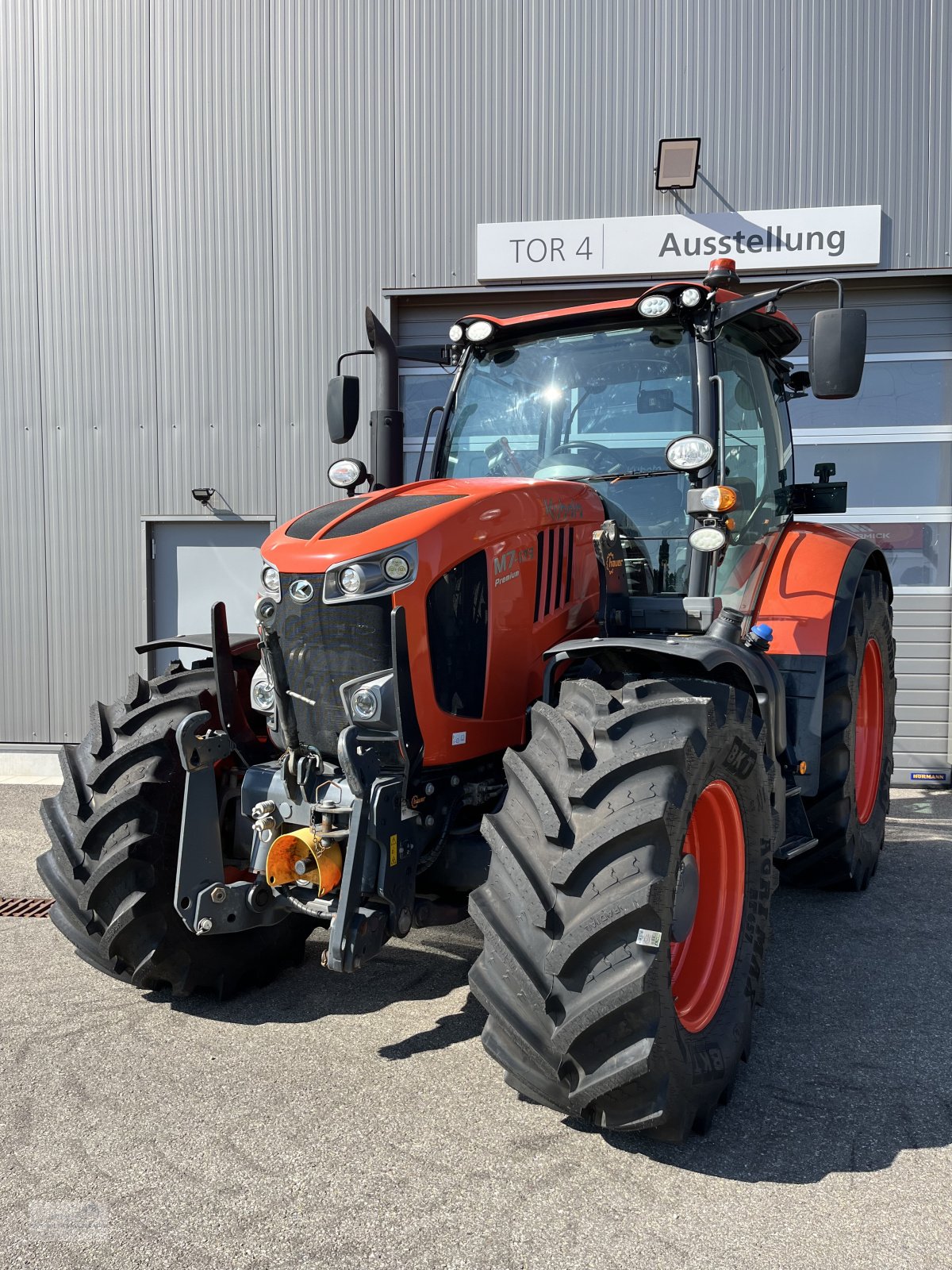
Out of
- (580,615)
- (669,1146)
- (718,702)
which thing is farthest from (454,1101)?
(580,615)

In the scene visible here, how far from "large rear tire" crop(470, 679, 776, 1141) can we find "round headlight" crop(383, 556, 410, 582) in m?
0.51

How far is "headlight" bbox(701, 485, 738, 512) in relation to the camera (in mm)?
3268

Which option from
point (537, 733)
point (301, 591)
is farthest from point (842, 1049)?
point (301, 591)

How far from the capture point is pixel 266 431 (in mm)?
7512

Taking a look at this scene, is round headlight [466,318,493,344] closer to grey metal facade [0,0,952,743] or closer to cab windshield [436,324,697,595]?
cab windshield [436,324,697,595]

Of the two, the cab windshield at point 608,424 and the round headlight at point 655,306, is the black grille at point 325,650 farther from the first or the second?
the round headlight at point 655,306

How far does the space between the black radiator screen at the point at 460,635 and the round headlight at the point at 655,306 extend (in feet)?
4.08

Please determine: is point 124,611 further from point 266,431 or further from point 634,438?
point 634,438

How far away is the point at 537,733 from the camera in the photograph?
2.70m

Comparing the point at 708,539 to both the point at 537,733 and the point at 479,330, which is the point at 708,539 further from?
the point at 479,330

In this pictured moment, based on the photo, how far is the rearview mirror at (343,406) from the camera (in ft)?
13.7

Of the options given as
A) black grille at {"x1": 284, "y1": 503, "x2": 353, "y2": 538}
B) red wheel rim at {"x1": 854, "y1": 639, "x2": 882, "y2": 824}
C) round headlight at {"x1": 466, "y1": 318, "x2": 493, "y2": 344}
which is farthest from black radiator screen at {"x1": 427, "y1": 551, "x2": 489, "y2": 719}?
red wheel rim at {"x1": 854, "y1": 639, "x2": 882, "y2": 824}

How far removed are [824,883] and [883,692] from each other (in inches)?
44.3

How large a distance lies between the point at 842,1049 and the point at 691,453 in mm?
1873
